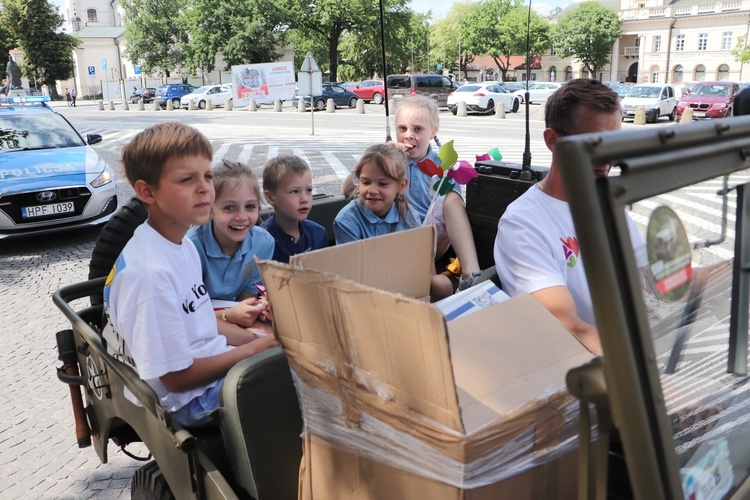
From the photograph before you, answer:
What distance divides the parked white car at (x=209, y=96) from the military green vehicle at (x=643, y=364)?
37158 millimetres

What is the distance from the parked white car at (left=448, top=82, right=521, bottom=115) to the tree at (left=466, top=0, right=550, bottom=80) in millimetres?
41856

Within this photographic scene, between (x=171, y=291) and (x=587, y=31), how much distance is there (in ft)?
258

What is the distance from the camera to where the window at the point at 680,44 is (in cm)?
7144

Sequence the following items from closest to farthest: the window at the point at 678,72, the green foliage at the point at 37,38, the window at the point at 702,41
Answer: the green foliage at the point at 37,38 → the window at the point at 702,41 → the window at the point at 678,72

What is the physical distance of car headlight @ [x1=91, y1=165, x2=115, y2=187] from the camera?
786cm

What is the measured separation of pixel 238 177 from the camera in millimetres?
2668

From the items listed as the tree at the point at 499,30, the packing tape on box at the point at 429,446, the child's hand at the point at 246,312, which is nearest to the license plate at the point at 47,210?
the child's hand at the point at 246,312

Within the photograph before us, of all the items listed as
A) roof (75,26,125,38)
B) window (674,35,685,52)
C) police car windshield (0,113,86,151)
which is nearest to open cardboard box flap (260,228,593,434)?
police car windshield (0,113,86,151)

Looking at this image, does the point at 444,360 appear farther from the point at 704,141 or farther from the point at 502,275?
the point at 502,275

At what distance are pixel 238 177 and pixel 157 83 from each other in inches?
2843

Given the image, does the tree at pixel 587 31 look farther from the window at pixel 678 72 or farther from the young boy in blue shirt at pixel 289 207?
the young boy in blue shirt at pixel 289 207

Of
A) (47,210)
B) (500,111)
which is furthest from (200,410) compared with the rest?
(500,111)

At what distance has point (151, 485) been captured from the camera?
6.24ft

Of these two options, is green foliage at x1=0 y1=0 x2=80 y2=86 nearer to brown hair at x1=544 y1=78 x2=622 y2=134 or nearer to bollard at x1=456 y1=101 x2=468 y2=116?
bollard at x1=456 y1=101 x2=468 y2=116
